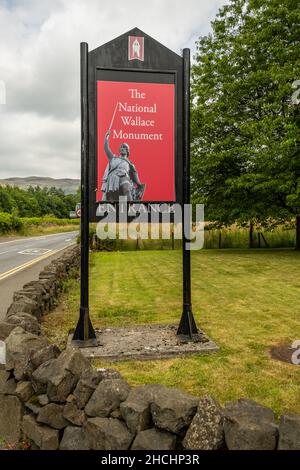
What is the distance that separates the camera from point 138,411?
301 cm

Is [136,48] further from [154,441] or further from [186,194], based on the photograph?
[154,441]

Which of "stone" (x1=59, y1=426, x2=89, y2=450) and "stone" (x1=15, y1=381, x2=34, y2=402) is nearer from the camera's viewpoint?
"stone" (x1=59, y1=426, x2=89, y2=450)

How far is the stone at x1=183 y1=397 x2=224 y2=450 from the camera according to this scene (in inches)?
110

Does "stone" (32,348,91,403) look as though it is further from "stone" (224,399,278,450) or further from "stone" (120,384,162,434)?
"stone" (224,399,278,450)

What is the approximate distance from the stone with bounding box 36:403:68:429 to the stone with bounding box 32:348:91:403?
2.3 inches

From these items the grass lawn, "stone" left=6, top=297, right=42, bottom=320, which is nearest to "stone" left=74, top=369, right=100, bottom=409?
the grass lawn

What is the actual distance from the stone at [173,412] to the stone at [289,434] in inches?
25.7

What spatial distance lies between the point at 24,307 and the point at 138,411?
359 centimetres

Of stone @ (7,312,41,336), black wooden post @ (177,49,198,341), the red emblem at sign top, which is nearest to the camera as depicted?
stone @ (7,312,41,336)

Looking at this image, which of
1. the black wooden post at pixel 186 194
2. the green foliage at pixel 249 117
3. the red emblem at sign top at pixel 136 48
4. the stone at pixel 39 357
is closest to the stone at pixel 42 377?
the stone at pixel 39 357

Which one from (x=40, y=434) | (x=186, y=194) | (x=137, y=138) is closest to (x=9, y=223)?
(x=137, y=138)
